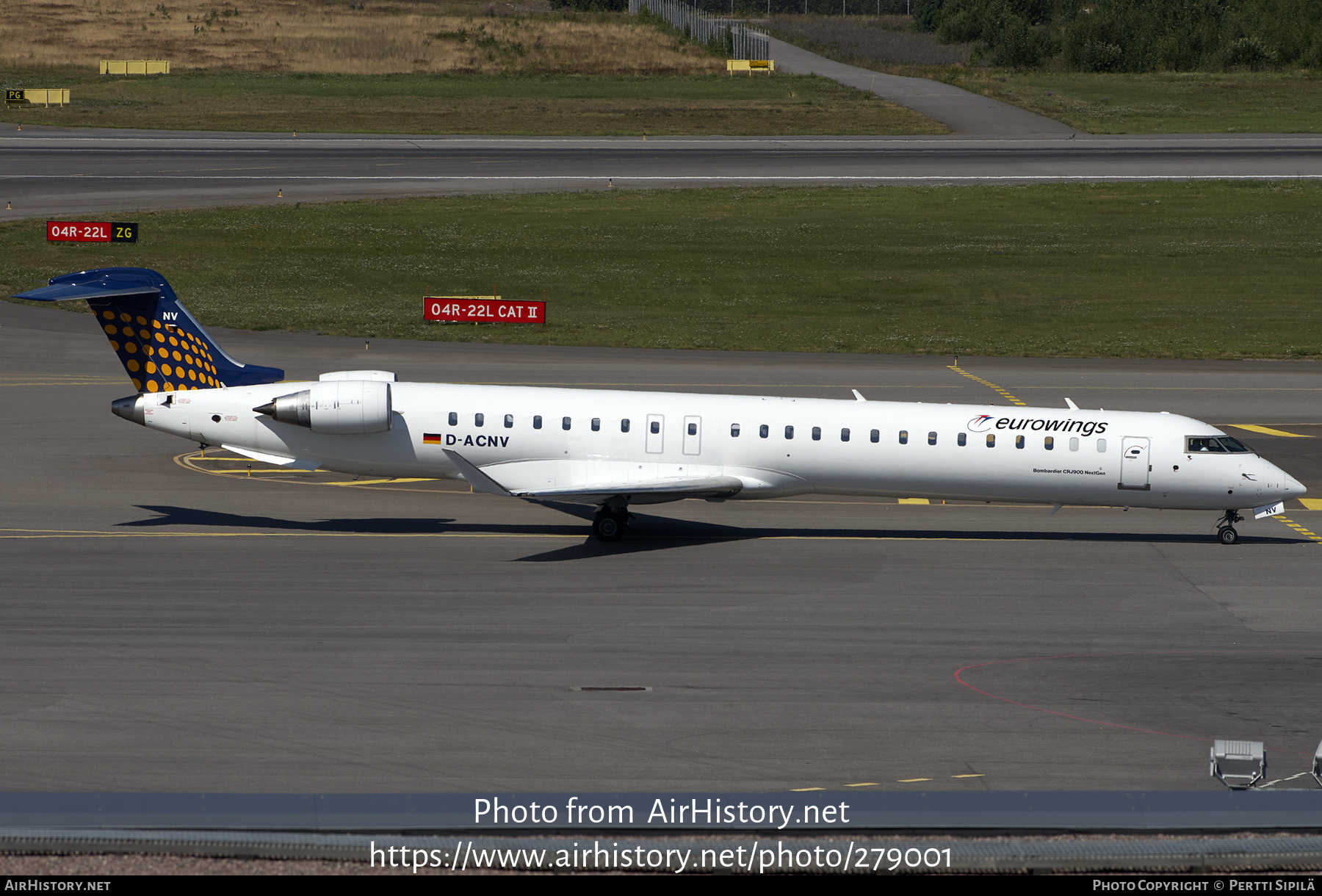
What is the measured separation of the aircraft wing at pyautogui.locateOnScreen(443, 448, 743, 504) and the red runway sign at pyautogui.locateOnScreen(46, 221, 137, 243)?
42125mm

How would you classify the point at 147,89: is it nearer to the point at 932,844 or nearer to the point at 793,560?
the point at 793,560

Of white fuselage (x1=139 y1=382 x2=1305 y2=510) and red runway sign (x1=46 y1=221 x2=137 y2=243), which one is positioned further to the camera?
red runway sign (x1=46 y1=221 x2=137 y2=243)

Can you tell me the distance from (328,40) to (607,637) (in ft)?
376

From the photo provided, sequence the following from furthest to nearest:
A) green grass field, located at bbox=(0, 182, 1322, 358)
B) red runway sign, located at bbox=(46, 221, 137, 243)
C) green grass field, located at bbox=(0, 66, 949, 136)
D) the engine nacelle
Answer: green grass field, located at bbox=(0, 66, 949, 136)
red runway sign, located at bbox=(46, 221, 137, 243)
green grass field, located at bbox=(0, 182, 1322, 358)
the engine nacelle

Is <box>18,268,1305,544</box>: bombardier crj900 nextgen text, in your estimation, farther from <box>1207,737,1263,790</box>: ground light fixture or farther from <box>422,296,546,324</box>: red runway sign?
<box>422,296,546,324</box>: red runway sign

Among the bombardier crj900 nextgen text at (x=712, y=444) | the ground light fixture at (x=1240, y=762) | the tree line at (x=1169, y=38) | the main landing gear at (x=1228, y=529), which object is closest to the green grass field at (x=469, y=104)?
the tree line at (x=1169, y=38)

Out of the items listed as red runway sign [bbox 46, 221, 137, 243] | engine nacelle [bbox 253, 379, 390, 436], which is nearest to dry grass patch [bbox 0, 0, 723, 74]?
red runway sign [bbox 46, 221, 137, 243]

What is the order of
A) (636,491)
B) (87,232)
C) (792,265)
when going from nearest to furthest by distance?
(636,491) → (87,232) → (792,265)

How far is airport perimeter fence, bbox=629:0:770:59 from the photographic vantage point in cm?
12962

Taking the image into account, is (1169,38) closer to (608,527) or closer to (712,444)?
(712,444)

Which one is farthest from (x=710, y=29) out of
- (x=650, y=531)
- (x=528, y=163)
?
(x=650, y=531)

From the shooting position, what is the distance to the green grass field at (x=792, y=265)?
183ft

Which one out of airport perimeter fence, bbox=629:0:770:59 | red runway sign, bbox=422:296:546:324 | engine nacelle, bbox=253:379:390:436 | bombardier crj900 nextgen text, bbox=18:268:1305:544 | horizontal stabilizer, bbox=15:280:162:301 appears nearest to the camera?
horizontal stabilizer, bbox=15:280:162:301

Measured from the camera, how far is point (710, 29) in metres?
136
